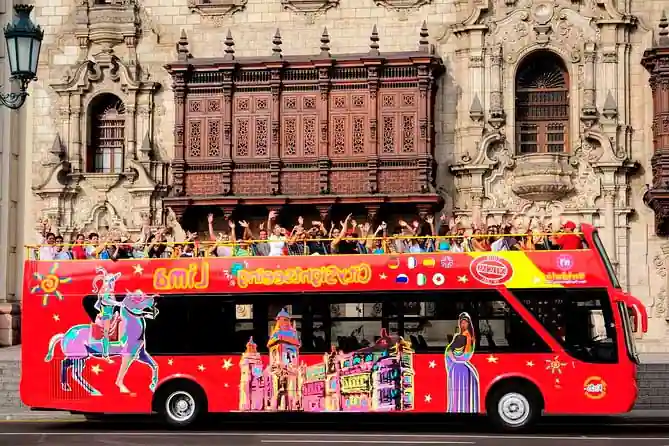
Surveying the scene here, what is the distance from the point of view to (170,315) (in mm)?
19922

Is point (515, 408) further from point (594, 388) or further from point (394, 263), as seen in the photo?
point (394, 263)

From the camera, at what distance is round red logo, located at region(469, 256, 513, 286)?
1891 centimetres

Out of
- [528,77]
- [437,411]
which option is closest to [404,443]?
[437,411]

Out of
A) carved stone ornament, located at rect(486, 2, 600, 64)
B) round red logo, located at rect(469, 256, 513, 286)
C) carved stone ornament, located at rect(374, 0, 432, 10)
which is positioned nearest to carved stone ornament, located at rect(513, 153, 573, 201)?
carved stone ornament, located at rect(486, 2, 600, 64)

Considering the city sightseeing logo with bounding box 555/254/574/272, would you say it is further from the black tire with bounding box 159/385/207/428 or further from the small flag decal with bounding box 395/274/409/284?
the black tire with bounding box 159/385/207/428

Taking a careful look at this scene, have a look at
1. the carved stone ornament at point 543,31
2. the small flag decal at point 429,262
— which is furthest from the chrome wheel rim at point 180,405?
the carved stone ornament at point 543,31

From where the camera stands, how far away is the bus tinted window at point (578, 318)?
18.7 metres

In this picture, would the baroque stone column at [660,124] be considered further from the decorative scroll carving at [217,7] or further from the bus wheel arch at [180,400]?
the bus wheel arch at [180,400]

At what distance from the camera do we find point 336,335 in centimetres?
1934

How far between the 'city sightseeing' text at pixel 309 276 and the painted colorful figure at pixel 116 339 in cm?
202

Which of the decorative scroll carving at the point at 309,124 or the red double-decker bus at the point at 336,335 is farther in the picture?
the decorative scroll carving at the point at 309,124

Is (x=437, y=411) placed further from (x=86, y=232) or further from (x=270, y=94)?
(x=86, y=232)

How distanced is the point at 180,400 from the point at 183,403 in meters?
0.09

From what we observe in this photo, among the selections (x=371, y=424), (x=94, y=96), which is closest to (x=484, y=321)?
(x=371, y=424)
